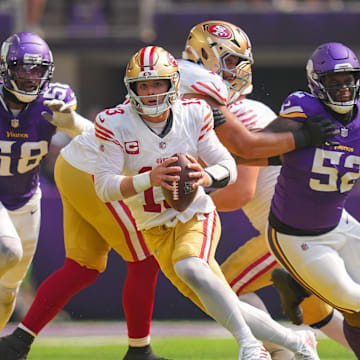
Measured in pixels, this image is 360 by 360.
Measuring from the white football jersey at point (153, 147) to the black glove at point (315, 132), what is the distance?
33cm

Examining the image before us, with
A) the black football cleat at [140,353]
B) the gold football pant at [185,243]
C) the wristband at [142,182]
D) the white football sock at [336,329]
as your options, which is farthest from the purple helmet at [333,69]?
the black football cleat at [140,353]

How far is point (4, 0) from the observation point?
12.5m

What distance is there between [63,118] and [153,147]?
0.75 meters

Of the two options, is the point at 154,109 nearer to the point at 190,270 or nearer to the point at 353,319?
the point at 190,270

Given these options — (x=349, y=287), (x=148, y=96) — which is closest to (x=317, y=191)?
(x=349, y=287)

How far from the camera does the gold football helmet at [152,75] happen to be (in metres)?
3.89

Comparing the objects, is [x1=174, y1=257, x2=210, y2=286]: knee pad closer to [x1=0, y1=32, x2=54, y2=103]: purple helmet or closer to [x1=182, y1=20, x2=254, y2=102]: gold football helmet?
[x1=182, y1=20, x2=254, y2=102]: gold football helmet

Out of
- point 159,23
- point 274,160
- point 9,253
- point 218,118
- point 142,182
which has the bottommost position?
point 159,23

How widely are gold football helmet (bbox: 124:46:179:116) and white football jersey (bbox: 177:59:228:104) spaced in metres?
0.31

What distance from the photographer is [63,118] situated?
4473 millimetres

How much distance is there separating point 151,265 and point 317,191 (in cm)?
103

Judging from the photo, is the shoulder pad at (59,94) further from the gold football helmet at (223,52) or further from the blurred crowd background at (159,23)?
the blurred crowd background at (159,23)

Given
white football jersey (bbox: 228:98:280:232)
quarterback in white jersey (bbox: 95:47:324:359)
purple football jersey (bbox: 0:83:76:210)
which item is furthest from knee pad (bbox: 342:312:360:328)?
purple football jersey (bbox: 0:83:76:210)

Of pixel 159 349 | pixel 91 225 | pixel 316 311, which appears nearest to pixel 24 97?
pixel 91 225
